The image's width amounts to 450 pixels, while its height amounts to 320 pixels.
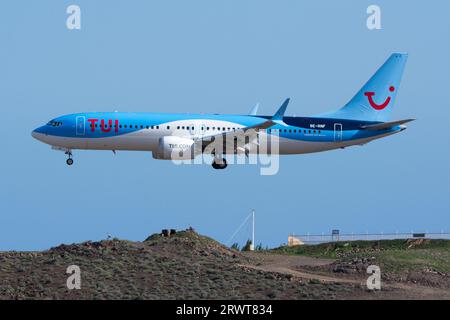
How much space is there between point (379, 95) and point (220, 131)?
15.3 metres

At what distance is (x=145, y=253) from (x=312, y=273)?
9647 mm

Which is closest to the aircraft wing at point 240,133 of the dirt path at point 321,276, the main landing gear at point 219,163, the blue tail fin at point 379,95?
the main landing gear at point 219,163

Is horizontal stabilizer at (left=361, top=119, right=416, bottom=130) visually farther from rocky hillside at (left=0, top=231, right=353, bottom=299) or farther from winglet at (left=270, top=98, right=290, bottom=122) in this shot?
rocky hillside at (left=0, top=231, right=353, bottom=299)

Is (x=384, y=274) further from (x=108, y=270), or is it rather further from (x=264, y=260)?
(x=108, y=270)

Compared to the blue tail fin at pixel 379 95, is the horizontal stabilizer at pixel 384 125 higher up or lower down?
lower down

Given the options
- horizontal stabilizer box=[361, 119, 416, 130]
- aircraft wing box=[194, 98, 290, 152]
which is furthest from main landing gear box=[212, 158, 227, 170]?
horizontal stabilizer box=[361, 119, 416, 130]

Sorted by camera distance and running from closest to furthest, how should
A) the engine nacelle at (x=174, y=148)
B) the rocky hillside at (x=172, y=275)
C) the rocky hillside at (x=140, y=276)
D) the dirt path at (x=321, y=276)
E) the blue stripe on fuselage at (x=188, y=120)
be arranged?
1. the rocky hillside at (x=140, y=276)
2. the rocky hillside at (x=172, y=275)
3. the dirt path at (x=321, y=276)
4. the engine nacelle at (x=174, y=148)
5. the blue stripe on fuselage at (x=188, y=120)

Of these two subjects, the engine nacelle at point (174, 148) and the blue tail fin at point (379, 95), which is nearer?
the engine nacelle at point (174, 148)

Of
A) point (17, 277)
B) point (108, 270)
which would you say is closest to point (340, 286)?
point (108, 270)

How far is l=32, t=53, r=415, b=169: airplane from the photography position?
74.4 meters

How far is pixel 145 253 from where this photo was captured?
182 ft

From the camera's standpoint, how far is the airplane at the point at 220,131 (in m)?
74.4

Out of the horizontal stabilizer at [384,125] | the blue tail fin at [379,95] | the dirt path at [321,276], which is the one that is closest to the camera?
the dirt path at [321,276]

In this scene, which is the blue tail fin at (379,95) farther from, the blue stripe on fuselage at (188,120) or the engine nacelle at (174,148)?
the engine nacelle at (174,148)
